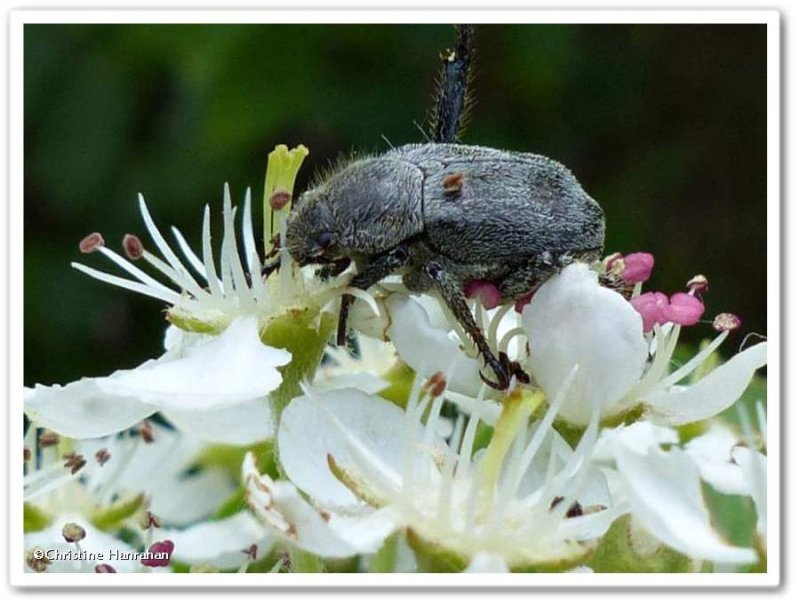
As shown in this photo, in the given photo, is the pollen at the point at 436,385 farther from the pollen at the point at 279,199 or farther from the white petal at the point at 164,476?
the white petal at the point at 164,476

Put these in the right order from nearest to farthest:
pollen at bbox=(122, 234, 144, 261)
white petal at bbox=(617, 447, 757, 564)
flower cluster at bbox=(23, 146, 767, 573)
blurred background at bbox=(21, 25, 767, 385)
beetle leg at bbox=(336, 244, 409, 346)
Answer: white petal at bbox=(617, 447, 757, 564), flower cluster at bbox=(23, 146, 767, 573), beetle leg at bbox=(336, 244, 409, 346), pollen at bbox=(122, 234, 144, 261), blurred background at bbox=(21, 25, 767, 385)

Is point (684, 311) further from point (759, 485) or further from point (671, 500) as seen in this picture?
point (671, 500)

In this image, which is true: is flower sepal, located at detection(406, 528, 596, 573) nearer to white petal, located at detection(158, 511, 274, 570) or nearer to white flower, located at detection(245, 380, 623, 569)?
white flower, located at detection(245, 380, 623, 569)

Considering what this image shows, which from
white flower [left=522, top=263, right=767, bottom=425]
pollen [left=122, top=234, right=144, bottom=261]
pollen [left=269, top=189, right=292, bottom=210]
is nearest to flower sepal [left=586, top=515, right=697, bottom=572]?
white flower [left=522, top=263, right=767, bottom=425]

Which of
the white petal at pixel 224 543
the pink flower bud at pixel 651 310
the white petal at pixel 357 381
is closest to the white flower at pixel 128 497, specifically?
the white petal at pixel 224 543

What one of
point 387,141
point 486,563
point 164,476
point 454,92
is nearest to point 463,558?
point 486,563
